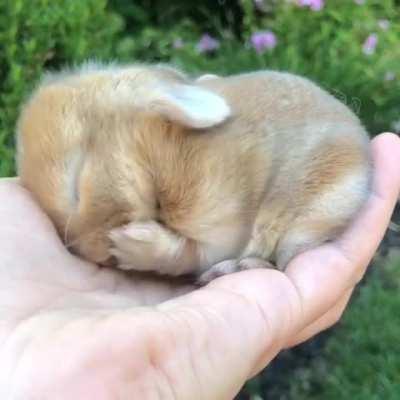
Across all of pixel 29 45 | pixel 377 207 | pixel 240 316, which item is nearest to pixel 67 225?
pixel 240 316

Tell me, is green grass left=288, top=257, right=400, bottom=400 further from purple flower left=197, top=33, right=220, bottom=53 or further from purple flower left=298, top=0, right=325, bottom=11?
purple flower left=197, top=33, right=220, bottom=53

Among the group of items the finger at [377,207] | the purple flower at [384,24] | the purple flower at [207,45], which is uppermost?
the finger at [377,207]

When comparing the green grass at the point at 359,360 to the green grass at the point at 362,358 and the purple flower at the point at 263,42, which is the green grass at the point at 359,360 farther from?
the purple flower at the point at 263,42

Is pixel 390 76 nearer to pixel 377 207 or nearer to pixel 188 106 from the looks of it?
pixel 377 207

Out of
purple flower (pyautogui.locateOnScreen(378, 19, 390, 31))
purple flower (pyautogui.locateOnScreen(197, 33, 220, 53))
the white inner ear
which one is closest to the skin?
the white inner ear

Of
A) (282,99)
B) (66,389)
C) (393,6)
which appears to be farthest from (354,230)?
(393,6)

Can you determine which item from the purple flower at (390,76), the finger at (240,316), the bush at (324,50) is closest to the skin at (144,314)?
the finger at (240,316)

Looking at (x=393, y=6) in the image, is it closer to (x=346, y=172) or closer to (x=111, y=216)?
(x=346, y=172)
